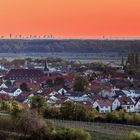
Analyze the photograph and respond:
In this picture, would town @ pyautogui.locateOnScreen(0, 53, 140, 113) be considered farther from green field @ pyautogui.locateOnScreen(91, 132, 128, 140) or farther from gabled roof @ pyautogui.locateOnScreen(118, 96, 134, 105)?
green field @ pyautogui.locateOnScreen(91, 132, 128, 140)

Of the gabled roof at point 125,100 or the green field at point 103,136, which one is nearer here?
the green field at point 103,136

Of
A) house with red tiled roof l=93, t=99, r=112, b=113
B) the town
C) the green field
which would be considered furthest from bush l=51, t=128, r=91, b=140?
house with red tiled roof l=93, t=99, r=112, b=113

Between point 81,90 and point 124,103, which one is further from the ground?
point 81,90

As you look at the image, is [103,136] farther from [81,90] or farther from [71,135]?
[81,90]

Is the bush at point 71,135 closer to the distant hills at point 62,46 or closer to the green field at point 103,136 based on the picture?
the green field at point 103,136

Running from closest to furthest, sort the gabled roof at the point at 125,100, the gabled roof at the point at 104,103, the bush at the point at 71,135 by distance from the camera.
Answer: the bush at the point at 71,135
the gabled roof at the point at 104,103
the gabled roof at the point at 125,100

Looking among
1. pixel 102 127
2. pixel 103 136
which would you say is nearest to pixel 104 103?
pixel 102 127

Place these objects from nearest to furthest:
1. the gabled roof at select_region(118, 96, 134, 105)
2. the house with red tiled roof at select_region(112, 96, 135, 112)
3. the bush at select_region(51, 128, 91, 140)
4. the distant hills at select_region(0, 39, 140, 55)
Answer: the bush at select_region(51, 128, 91, 140) < the house with red tiled roof at select_region(112, 96, 135, 112) < the gabled roof at select_region(118, 96, 134, 105) < the distant hills at select_region(0, 39, 140, 55)

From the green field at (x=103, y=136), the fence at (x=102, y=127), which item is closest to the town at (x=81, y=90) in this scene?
the fence at (x=102, y=127)

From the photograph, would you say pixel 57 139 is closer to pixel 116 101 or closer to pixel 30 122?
pixel 30 122

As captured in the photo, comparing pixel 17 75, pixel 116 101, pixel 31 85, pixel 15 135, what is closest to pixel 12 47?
pixel 17 75

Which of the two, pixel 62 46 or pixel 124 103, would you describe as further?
pixel 62 46
